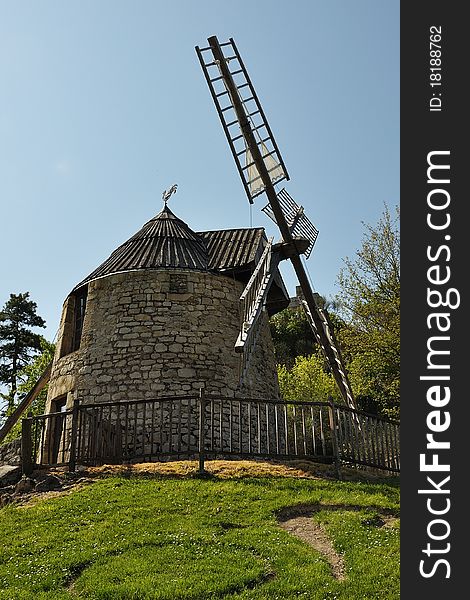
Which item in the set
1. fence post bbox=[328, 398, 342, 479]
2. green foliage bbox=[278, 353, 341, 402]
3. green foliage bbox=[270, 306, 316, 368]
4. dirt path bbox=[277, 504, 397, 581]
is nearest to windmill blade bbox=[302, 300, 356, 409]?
fence post bbox=[328, 398, 342, 479]

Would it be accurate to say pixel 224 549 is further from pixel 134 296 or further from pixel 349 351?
pixel 349 351

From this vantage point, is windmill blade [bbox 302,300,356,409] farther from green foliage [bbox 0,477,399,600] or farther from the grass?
green foliage [bbox 0,477,399,600]

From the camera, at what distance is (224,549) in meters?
9.62

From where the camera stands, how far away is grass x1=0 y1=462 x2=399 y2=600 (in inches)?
333

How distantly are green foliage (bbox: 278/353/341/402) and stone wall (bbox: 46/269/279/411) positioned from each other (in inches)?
431

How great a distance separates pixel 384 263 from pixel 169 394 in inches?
541

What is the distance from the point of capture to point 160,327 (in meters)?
17.7

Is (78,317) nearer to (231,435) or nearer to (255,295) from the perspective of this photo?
(255,295)

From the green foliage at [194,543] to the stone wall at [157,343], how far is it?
4.33m

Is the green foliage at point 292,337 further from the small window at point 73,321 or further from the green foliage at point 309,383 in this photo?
the small window at point 73,321

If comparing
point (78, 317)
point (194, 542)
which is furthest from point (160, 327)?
point (194, 542)

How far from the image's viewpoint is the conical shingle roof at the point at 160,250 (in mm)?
18828

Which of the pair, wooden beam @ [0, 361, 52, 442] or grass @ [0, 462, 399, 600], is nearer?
grass @ [0, 462, 399, 600]

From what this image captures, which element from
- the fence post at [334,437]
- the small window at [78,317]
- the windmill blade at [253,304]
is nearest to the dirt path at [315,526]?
the fence post at [334,437]
